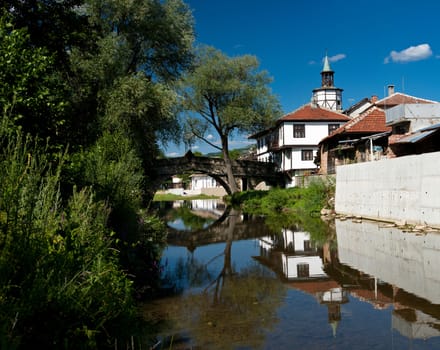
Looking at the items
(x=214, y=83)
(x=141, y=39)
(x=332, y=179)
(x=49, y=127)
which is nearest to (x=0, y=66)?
(x=49, y=127)

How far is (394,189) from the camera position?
20719 millimetres

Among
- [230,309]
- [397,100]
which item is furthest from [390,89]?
[230,309]

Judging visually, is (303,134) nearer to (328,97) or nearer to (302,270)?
(328,97)

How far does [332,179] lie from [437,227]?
1355 centimetres

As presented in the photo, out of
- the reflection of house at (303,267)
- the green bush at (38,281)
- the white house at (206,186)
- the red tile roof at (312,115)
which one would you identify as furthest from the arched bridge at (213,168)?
the green bush at (38,281)

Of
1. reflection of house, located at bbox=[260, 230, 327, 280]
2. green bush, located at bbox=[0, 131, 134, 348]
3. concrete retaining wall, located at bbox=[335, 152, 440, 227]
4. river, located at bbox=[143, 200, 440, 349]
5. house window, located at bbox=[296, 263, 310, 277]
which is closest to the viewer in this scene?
green bush, located at bbox=[0, 131, 134, 348]

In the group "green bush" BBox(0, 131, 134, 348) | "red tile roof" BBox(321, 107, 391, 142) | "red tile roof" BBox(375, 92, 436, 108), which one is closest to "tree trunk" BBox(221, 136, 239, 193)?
"red tile roof" BBox(321, 107, 391, 142)

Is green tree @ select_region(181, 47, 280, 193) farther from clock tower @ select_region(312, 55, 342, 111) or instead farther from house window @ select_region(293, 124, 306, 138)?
clock tower @ select_region(312, 55, 342, 111)

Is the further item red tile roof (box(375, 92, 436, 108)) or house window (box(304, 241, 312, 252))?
red tile roof (box(375, 92, 436, 108))

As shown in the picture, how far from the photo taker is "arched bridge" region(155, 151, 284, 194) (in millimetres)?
43594

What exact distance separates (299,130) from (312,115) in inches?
91.6

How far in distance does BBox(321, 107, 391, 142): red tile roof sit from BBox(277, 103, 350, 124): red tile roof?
11119 mm

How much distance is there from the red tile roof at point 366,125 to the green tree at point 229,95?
6986 millimetres

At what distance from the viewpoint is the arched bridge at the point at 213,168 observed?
43594 millimetres
